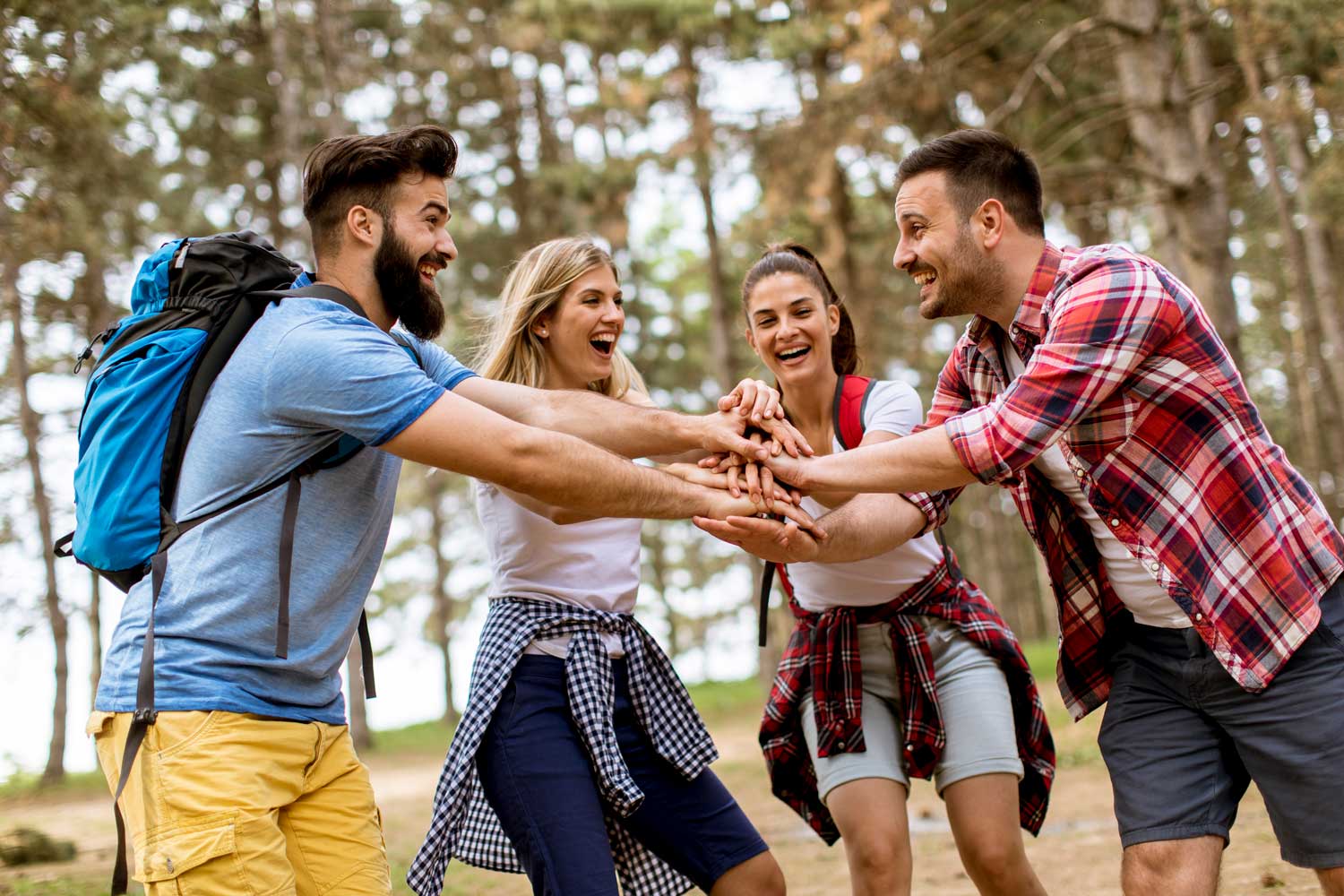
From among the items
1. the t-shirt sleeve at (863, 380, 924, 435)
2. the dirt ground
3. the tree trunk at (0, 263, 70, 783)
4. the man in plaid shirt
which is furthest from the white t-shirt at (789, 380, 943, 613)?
the tree trunk at (0, 263, 70, 783)

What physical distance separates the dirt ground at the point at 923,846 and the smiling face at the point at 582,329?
4222 millimetres

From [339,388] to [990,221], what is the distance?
2.11 metres

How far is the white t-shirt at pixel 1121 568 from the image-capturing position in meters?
3.56

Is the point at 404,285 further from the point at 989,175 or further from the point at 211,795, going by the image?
the point at 989,175

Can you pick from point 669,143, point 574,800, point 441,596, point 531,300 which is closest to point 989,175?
point 531,300

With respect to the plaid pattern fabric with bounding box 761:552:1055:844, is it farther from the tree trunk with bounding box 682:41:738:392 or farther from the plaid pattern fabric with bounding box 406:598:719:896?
the tree trunk with bounding box 682:41:738:392

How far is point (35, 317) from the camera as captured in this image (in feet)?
55.0

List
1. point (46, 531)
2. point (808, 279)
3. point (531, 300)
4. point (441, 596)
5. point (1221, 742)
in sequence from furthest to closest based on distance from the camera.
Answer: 1. point (441, 596)
2. point (46, 531)
3. point (808, 279)
4. point (531, 300)
5. point (1221, 742)

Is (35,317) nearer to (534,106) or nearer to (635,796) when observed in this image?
(534,106)

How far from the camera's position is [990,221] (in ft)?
12.6

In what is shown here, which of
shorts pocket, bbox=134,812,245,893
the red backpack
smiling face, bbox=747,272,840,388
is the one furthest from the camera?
smiling face, bbox=747,272,840,388

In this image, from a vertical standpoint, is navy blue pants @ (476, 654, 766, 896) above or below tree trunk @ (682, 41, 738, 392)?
below

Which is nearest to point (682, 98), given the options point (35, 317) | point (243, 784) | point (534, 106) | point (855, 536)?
point (534, 106)

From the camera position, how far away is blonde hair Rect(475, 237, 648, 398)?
14.5 ft
